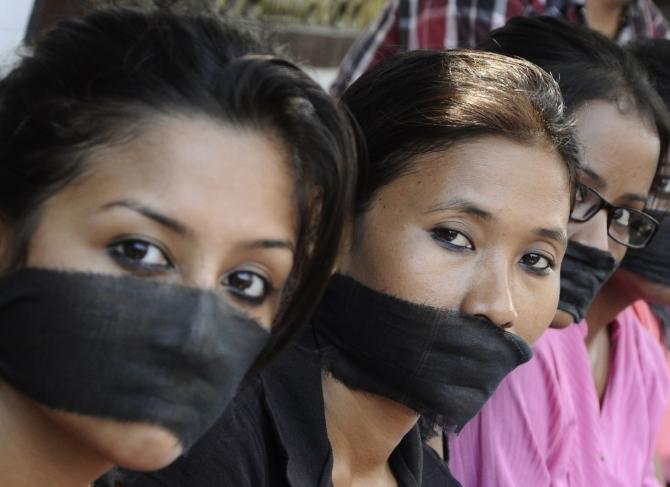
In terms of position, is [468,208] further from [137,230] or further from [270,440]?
[137,230]

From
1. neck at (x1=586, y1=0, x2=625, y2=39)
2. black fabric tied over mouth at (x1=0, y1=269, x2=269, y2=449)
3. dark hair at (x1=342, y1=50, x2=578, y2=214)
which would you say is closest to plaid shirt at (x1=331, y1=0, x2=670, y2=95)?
neck at (x1=586, y1=0, x2=625, y2=39)

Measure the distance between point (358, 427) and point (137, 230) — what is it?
30.4 inches

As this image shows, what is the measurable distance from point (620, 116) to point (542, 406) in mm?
741

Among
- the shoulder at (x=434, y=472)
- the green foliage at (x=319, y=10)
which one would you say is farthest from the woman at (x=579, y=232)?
the green foliage at (x=319, y=10)

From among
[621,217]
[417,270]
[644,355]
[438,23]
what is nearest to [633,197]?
[621,217]

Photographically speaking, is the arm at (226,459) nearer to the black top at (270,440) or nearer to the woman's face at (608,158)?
the black top at (270,440)

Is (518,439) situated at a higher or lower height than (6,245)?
lower

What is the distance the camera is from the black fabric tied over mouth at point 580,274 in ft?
8.98

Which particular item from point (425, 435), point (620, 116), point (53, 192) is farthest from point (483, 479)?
point (53, 192)

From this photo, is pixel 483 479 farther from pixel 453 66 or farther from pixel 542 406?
pixel 453 66

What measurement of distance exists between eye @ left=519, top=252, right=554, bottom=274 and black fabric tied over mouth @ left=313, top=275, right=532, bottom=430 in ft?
0.49

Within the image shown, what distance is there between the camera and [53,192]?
63.0 inches

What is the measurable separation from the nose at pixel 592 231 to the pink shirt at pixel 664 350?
4.10 feet

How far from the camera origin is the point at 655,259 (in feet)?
10.7
